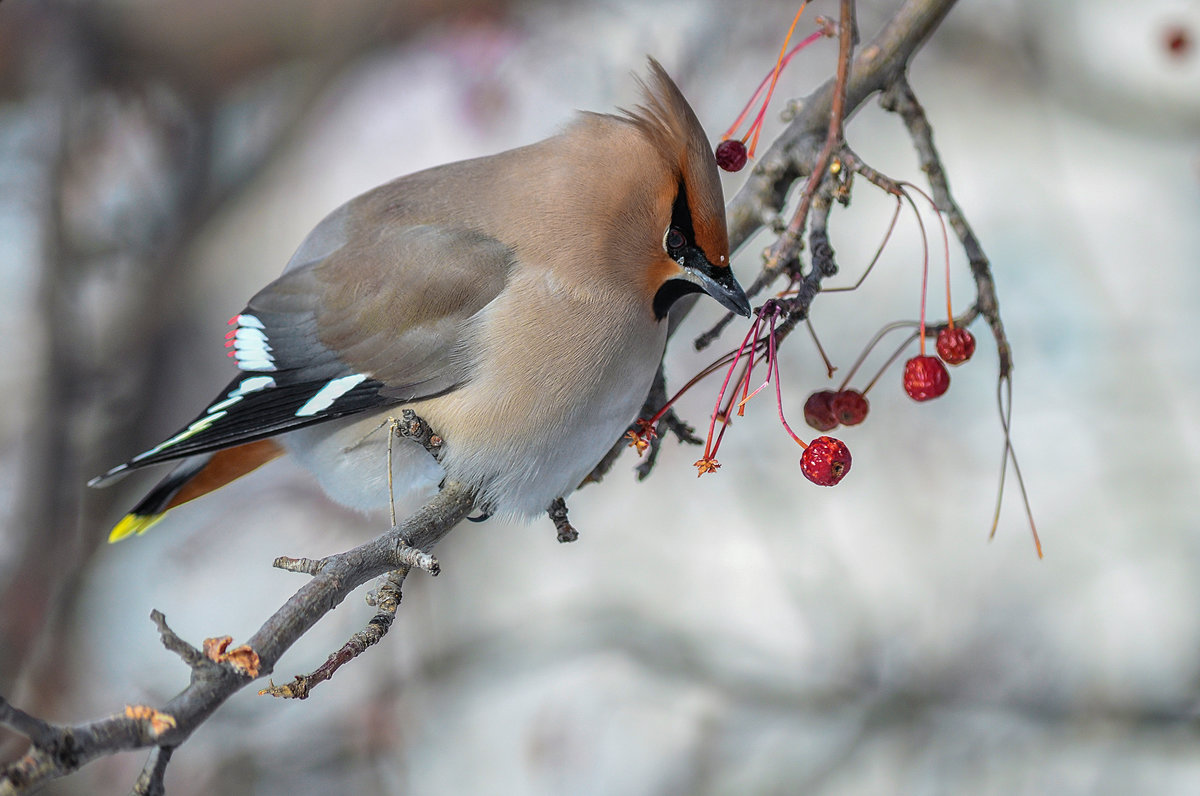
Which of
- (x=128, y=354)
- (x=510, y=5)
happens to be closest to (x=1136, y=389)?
(x=510, y=5)

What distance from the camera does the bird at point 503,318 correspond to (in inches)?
92.4

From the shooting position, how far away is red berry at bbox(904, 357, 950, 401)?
6.66 ft

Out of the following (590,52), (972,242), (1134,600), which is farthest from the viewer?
(590,52)

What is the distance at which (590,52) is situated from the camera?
16.8ft

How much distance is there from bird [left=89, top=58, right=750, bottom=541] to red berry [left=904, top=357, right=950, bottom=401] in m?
0.40

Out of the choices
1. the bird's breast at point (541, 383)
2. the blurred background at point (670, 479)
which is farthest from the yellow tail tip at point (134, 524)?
the blurred background at point (670, 479)

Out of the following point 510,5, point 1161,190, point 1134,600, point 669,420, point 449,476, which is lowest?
point 449,476

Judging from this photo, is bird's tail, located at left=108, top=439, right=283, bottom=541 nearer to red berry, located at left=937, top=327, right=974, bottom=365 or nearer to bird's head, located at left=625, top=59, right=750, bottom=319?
bird's head, located at left=625, top=59, right=750, bottom=319

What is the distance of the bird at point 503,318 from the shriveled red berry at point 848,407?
0.31m

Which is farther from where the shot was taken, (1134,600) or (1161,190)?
(1161,190)

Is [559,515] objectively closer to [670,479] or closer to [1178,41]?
[1178,41]

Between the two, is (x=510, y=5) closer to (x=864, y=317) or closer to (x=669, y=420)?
(x=864, y=317)

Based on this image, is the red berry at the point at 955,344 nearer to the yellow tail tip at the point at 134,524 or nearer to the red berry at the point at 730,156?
the red berry at the point at 730,156

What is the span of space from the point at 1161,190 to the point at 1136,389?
3.57 feet
